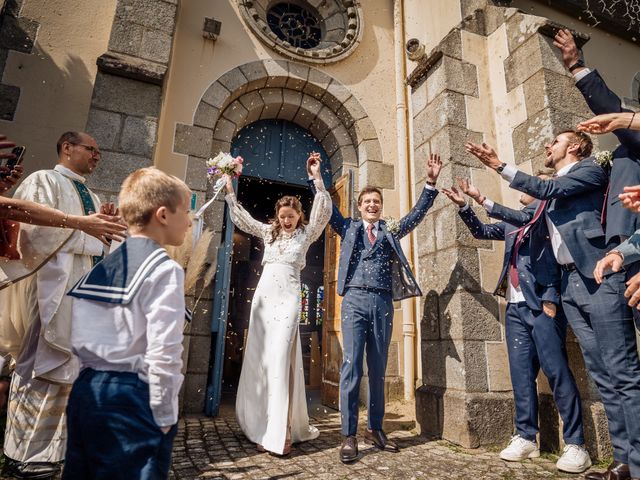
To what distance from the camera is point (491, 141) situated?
14.9ft

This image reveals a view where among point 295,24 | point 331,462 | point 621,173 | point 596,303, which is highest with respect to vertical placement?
point 295,24

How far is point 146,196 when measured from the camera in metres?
1.60

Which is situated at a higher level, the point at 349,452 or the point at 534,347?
the point at 534,347

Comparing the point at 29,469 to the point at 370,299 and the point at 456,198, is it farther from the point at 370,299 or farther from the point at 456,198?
the point at 456,198

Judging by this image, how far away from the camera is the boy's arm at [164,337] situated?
1353mm

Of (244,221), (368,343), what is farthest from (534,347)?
(244,221)

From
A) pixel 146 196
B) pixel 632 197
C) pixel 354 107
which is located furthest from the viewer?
pixel 354 107

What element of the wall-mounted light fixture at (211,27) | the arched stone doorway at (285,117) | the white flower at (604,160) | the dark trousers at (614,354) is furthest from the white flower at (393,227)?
the wall-mounted light fixture at (211,27)

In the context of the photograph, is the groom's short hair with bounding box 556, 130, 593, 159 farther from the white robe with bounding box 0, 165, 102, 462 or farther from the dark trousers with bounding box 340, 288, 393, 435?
the white robe with bounding box 0, 165, 102, 462

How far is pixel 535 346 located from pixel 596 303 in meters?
0.81

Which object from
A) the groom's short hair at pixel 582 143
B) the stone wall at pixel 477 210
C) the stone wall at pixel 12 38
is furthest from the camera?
the stone wall at pixel 12 38

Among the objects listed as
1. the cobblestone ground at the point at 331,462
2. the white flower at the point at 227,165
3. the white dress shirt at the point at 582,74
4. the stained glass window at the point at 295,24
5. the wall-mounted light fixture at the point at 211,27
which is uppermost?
the stained glass window at the point at 295,24

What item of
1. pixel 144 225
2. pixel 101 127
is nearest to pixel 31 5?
pixel 101 127

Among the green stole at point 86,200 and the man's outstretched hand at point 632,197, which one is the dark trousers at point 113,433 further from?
the man's outstretched hand at point 632,197
